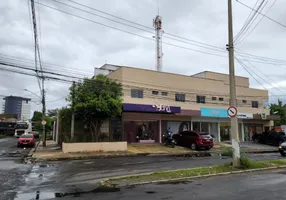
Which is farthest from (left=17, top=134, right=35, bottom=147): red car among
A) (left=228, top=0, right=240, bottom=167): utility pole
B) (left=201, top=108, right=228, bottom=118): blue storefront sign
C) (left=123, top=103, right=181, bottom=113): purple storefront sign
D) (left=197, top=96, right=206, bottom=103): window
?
(left=228, top=0, right=240, bottom=167): utility pole

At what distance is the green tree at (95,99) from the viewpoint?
22.1 m

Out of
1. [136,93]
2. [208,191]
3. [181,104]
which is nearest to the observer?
[208,191]

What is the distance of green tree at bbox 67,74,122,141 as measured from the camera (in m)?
22.1

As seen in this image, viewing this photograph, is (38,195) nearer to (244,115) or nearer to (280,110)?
(244,115)

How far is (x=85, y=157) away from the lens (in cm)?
1992

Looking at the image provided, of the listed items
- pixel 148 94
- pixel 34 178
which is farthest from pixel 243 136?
pixel 34 178

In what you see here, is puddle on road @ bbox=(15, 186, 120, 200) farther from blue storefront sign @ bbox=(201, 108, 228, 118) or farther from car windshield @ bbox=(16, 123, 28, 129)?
car windshield @ bbox=(16, 123, 28, 129)

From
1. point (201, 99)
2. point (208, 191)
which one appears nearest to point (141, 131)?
point (201, 99)

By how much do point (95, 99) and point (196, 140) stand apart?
10548 millimetres

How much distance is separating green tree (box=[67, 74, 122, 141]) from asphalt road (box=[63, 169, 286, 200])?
1329 centimetres

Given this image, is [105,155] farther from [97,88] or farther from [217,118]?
[217,118]

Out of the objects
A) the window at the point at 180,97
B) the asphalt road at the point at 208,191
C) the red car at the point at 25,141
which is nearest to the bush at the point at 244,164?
the asphalt road at the point at 208,191

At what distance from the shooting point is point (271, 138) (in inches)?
1337

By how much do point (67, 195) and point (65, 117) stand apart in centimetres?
1841
